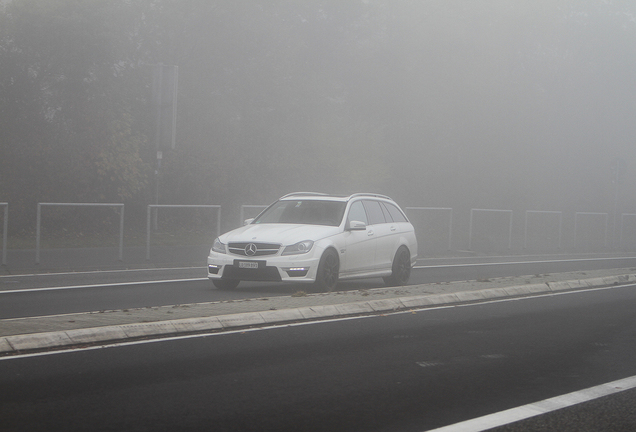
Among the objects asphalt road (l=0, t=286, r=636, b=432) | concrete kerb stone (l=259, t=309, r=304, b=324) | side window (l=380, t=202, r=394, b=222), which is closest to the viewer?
asphalt road (l=0, t=286, r=636, b=432)

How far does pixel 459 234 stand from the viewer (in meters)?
27.4

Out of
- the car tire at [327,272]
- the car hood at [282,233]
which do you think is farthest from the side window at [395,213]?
the car tire at [327,272]

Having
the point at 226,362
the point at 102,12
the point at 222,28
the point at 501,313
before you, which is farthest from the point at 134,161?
the point at 226,362

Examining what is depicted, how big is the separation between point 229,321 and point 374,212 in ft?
19.4

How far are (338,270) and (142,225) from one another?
28.3 feet

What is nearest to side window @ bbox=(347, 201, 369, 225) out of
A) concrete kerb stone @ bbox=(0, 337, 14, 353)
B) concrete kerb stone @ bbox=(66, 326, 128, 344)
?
concrete kerb stone @ bbox=(66, 326, 128, 344)

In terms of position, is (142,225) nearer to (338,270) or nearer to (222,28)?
(338,270)

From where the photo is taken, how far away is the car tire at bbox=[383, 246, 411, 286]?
14469 millimetres

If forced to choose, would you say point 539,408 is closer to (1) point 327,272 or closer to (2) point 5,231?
(1) point 327,272

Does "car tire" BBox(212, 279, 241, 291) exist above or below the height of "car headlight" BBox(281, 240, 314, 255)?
below

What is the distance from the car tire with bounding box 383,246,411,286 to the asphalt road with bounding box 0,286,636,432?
4535mm

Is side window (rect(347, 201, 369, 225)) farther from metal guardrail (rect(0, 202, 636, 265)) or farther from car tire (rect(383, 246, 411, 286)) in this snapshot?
metal guardrail (rect(0, 202, 636, 265))

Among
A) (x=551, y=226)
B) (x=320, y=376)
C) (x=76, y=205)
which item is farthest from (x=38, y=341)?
(x=551, y=226)

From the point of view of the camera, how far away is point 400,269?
14.6 metres
